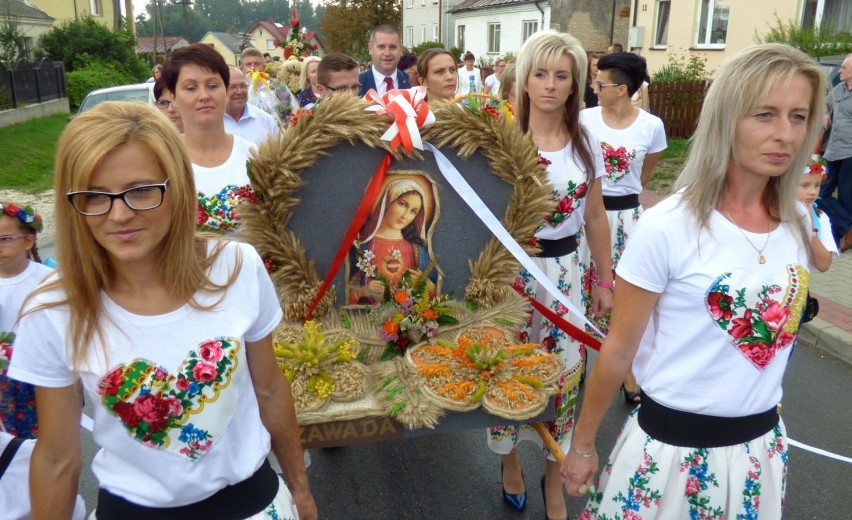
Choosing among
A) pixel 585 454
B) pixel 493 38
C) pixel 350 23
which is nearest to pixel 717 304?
pixel 585 454

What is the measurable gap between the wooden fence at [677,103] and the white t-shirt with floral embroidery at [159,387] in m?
14.4

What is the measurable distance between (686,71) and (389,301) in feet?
54.1

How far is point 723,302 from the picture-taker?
1698 millimetres

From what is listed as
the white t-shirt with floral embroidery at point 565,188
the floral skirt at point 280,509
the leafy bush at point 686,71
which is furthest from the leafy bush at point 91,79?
the floral skirt at point 280,509

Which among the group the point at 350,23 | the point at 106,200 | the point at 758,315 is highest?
the point at 350,23

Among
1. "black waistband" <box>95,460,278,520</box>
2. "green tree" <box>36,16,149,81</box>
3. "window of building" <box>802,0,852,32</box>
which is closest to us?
"black waistband" <box>95,460,278,520</box>

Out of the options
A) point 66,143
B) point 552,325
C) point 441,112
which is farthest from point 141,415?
point 552,325

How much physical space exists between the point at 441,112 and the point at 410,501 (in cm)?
200

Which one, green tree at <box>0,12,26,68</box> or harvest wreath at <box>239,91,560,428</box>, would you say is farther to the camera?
green tree at <box>0,12,26,68</box>

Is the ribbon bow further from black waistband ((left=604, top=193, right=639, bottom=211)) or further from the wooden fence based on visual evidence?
the wooden fence

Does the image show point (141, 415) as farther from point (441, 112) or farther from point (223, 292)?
point (441, 112)

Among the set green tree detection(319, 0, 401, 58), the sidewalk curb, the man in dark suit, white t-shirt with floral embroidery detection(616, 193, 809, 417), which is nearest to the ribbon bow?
white t-shirt with floral embroidery detection(616, 193, 809, 417)

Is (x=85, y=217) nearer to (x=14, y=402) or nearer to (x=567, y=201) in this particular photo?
(x=14, y=402)

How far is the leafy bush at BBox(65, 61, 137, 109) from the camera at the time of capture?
2436cm
